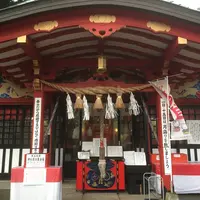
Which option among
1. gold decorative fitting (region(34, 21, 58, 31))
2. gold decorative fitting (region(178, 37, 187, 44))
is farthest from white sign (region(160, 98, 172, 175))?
gold decorative fitting (region(34, 21, 58, 31))

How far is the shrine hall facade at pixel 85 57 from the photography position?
568cm

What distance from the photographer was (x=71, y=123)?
981 cm

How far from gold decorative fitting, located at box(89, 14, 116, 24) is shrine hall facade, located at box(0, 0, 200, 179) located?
2 cm

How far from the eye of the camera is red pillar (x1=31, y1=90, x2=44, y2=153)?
674 cm

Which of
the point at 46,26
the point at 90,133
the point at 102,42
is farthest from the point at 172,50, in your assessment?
the point at 90,133

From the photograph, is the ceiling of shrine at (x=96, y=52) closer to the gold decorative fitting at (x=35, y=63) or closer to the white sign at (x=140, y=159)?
the gold decorative fitting at (x=35, y=63)

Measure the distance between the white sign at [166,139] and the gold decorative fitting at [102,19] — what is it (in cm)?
265

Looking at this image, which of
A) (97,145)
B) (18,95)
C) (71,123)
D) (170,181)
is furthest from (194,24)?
(18,95)

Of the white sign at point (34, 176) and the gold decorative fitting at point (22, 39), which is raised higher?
the gold decorative fitting at point (22, 39)

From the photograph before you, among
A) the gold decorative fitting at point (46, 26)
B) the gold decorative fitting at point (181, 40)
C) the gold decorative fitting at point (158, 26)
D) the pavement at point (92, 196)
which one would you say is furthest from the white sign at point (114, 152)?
the gold decorative fitting at point (46, 26)

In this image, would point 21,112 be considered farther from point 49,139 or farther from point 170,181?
point 170,181

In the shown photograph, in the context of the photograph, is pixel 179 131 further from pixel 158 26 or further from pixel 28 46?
pixel 28 46

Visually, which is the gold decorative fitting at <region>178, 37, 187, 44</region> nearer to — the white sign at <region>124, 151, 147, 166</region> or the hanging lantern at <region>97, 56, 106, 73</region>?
the hanging lantern at <region>97, 56, 106, 73</region>

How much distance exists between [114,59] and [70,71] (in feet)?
7.14
